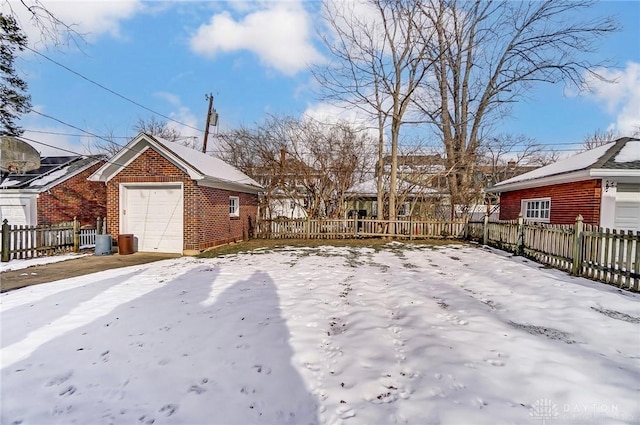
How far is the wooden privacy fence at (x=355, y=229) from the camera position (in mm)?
14711

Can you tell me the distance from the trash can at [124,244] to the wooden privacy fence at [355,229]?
5858mm

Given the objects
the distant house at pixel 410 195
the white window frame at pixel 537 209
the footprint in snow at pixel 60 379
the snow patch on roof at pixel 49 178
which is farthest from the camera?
the distant house at pixel 410 195

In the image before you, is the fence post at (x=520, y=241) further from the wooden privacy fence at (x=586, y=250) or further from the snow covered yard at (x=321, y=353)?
the snow covered yard at (x=321, y=353)

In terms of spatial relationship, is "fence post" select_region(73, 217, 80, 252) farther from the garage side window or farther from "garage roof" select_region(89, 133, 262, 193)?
the garage side window

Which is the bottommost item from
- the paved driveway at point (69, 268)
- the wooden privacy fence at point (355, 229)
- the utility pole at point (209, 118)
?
the paved driveway at point (69, 268)

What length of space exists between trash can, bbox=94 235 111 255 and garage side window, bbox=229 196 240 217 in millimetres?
4368

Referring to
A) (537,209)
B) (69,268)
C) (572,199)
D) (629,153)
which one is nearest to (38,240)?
(69,268)

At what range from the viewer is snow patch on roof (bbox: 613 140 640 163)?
31.6ft

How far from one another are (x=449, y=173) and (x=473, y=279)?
13.5 meters

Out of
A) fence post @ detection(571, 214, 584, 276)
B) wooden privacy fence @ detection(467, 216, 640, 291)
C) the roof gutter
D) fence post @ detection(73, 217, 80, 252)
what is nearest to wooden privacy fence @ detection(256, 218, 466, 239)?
the roof gutter

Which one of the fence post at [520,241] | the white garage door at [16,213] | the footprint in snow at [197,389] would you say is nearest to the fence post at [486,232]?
the fence post at [520,241]

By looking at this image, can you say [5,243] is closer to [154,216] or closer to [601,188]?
[154,216]

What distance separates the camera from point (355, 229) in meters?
14.8

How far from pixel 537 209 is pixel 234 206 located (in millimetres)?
12845
